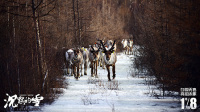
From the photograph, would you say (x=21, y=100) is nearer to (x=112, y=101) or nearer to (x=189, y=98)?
(x=112, y=101)

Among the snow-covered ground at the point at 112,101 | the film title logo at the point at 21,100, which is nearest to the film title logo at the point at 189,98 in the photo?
the snow-covered ground at the point at 112,101

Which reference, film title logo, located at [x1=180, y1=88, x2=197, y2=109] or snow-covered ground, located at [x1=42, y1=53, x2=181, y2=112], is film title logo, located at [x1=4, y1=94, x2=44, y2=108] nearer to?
snow-covered ground, located at [x1=42, y1=53, x2=181, y2=112]

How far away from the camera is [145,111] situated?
8.29m

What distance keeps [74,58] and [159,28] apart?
21.6ft

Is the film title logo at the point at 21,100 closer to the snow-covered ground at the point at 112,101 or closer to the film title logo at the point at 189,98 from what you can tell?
the snow-covered ground at the point at 112,101

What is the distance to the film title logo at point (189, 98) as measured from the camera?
7.82 metres

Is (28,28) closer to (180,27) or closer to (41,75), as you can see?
(41,75)

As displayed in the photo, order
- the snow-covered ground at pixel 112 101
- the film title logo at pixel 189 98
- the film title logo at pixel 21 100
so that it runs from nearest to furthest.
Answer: the film title logo at pixel 189 98
the film title logo at pixel 21 100
the snow-covered ground at pixel 112 101

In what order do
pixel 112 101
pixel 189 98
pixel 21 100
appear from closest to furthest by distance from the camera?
pixel 189 98, pixel 21 100, pixel 112 101

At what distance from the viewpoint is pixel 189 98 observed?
826 cm

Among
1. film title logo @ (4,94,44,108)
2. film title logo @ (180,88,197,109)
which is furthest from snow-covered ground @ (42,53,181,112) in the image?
film title logo @ (4,94,44,108)

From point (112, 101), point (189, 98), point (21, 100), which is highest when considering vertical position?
point (189, 98)

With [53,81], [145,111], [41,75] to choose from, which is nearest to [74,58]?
[53,81]

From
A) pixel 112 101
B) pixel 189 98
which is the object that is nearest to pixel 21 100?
pixel 112 101
